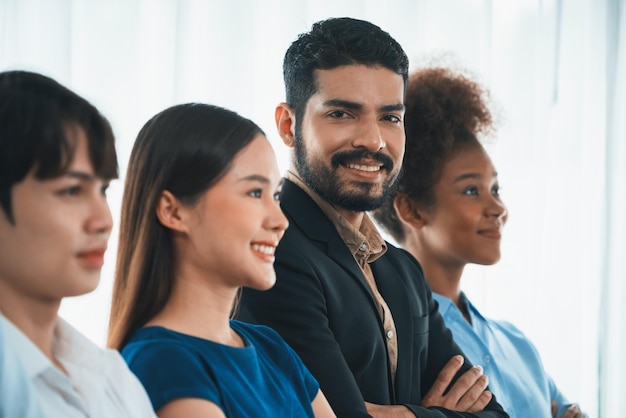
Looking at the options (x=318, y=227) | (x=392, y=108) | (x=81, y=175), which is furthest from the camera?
(x=392, y=108)

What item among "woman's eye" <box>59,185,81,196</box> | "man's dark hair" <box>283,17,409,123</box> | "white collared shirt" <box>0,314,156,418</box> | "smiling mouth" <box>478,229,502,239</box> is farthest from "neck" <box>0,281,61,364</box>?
"smiling mouth" <box>478,229,502,239</box>

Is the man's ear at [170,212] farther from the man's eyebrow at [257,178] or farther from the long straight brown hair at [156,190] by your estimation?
the man's eyebrow at [257,178]

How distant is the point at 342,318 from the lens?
1881 millimetres

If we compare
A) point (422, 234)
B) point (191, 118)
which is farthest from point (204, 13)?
point (191, 118)

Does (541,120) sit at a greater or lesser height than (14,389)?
greater

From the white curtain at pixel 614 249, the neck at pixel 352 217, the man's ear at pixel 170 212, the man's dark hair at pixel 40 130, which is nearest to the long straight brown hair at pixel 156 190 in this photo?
the man's ear at pixel 170 212

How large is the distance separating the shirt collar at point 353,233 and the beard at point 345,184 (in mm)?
15

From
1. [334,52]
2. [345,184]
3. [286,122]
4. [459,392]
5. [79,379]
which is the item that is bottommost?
[459,392]

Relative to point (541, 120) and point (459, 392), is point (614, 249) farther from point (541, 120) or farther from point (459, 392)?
point (459, 392)

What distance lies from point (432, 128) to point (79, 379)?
1601mm

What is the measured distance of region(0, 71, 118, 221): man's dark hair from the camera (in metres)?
1.14

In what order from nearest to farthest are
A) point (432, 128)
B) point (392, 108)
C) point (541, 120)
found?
point (392, 108) < point (432, 128) < point (541, 120)

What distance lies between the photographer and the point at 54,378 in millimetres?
1145

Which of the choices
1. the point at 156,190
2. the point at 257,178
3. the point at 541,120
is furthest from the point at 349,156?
the point at 541,120
